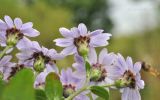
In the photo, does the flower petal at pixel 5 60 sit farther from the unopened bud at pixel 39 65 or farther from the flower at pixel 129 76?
the flower at pixel 129 76

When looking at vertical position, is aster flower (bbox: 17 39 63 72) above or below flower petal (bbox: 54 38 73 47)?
below

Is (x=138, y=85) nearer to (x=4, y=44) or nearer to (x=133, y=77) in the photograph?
(x=133, y=77)

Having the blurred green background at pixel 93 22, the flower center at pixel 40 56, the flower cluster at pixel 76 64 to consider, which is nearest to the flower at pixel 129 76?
the flower cluster at pixel 76 64

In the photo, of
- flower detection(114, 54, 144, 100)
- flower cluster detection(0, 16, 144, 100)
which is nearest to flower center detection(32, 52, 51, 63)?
flower cluster detection(0, 16, 144, 100)

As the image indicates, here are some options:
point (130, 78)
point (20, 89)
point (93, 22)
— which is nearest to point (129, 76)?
point (130, 78)

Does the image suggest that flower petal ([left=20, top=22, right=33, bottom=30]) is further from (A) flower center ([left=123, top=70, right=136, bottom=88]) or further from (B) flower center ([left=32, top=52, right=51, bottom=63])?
(A) flower center ([left=123, top=70, right=136, bottom=88])
